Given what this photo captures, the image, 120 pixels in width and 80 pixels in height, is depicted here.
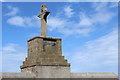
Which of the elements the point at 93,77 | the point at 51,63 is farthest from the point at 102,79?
the point at 51,63

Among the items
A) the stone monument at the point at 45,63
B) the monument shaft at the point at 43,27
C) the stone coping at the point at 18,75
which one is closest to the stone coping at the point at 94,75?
the stone monument at the point at 45,63

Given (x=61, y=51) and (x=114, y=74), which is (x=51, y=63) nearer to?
(x=61, y=51)

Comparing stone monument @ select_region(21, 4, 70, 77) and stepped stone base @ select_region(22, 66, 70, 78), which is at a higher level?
stone monument @ select_region(21, 4, 70, 77)

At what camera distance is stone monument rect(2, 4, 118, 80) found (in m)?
10.5

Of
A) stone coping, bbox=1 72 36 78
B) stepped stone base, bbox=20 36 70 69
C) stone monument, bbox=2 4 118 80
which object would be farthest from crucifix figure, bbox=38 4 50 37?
stone coping, bbox=1 72 36 78

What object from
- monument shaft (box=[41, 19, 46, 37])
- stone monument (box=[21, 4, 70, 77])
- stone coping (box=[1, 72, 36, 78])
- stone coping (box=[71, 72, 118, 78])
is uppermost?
monument shaft (box=[41, 19, 46, 37])

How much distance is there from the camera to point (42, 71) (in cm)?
1052

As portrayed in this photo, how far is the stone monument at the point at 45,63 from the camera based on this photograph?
10.5m

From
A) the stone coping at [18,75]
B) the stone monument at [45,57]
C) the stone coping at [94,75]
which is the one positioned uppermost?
the stone monument at [45,57]

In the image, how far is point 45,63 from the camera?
34.8 ft

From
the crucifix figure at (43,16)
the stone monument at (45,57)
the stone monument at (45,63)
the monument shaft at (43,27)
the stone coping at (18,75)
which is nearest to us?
the stone coping at (18,75)

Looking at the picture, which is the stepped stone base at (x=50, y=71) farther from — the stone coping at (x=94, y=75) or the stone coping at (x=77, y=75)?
the stone coping at (x=94, y=75)

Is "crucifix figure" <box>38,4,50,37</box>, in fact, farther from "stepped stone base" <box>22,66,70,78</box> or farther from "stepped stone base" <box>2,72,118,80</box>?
"stepped stone base" <box>2,72,118,80</box>

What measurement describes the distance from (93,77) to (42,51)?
3155 mm
